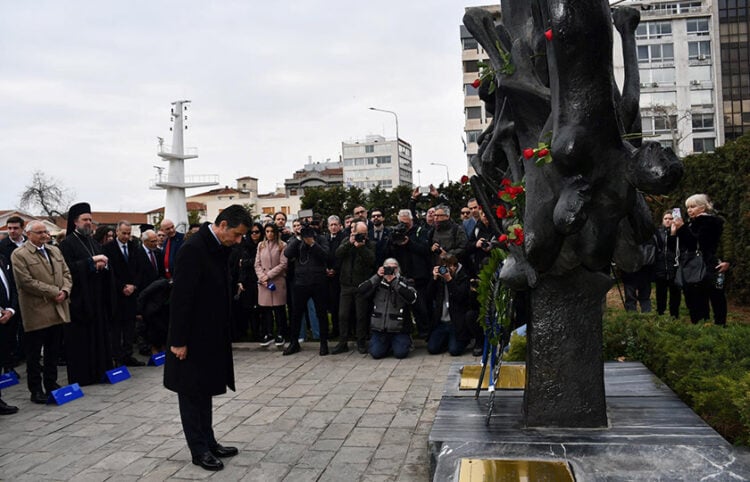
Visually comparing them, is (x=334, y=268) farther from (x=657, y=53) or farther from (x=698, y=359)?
(x=657, y=53)

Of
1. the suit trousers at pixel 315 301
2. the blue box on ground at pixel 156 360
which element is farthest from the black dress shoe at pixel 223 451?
the blue box on ground at pixel 156 360

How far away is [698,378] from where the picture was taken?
4914 mm

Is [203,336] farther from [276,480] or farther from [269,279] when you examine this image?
[269,279]

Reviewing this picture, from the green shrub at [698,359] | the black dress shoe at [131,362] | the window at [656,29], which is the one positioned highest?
the window at [656,29]

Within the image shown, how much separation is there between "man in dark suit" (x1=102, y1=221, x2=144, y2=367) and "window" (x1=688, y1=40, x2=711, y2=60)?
60830 mm

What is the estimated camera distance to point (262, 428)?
6031 millimetres

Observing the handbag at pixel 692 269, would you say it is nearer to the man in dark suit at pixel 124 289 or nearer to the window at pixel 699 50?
the man in dark suit at pixel 124 289

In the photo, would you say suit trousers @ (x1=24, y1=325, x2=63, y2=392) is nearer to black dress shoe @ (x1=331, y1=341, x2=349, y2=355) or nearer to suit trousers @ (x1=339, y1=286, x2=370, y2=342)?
black dress shoe @ (x1=331, y1=341, x2=349, y2=355)

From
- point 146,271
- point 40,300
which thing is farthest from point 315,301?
point 40,300

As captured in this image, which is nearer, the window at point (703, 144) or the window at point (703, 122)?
the window at point (703, 122)

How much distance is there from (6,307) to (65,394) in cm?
129

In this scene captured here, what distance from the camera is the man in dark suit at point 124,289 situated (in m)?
9.19

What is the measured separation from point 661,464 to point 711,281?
5.75 metres

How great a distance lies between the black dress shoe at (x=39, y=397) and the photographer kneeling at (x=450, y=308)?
526 centimetres
